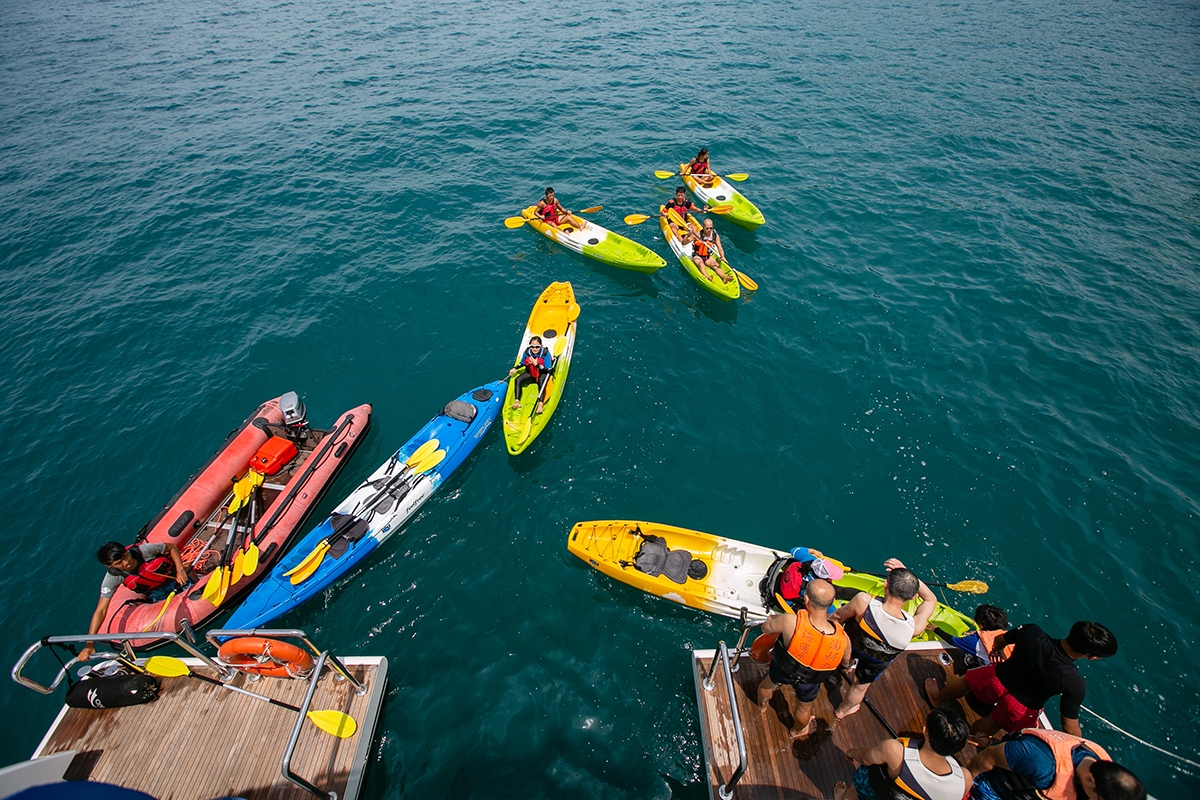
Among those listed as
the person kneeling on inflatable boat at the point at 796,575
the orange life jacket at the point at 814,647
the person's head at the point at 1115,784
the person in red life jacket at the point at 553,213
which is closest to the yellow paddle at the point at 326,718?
the orange life jacket at the point at 814,647

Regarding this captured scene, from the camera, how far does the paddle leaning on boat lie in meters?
19.8

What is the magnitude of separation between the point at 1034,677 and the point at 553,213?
20.2 meters

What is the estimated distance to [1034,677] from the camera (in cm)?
682

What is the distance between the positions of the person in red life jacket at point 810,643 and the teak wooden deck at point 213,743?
23.7 ft

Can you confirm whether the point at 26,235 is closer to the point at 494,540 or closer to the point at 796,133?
the point at 494,540

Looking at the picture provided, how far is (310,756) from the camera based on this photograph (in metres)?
8.36

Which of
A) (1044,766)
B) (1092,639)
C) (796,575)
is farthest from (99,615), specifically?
(1092,639)

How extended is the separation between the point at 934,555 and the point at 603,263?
48.6 feet

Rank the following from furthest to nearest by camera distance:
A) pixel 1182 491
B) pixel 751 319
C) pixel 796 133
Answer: pixel 796 133 < pixel 751 319 < pixel 1182 491

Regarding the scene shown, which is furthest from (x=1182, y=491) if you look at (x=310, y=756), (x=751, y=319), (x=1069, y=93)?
(x=1069, y=93)

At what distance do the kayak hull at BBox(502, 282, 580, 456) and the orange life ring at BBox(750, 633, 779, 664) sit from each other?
7625 millimetres

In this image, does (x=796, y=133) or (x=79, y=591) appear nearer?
(x=79, y=591)

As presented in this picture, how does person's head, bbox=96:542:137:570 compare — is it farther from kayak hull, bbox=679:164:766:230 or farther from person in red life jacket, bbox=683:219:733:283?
kayak hull, bbox=679:164:766:230

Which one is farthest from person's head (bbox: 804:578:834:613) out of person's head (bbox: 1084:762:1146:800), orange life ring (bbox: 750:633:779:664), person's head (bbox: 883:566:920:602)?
person's head (bbox: 1084:762:1146:800)
